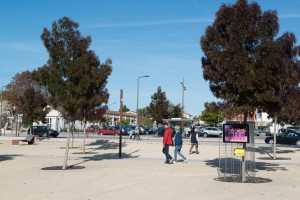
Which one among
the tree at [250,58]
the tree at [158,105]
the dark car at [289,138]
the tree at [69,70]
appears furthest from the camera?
the tree at [158,105]

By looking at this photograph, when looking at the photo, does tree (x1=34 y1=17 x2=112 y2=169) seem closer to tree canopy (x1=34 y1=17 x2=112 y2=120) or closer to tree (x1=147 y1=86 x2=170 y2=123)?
tree canopy (x1=34 y1=17 x2=112 y2=120)

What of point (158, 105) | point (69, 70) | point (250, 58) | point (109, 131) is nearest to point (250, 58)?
point (250, 58)

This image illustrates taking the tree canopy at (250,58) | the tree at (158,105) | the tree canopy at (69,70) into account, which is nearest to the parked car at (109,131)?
the tree at (158,105)


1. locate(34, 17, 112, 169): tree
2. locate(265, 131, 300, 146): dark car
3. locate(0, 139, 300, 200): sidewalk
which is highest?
locate(34, 17, 112, 169): tree

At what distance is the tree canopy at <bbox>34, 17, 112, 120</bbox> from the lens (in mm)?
17094

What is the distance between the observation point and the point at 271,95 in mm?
13500

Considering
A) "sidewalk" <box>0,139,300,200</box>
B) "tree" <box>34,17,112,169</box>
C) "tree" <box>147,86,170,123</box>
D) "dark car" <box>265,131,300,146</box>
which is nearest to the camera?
"sidewalk" <box>0,139,300,200</box>

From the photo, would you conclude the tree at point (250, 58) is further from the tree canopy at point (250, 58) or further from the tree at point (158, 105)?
the tree at point (158, 105)

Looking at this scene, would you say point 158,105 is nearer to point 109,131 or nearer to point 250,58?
point 109,131

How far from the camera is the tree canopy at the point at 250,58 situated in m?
13.5

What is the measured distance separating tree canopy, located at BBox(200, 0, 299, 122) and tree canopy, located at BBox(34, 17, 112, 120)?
513 centimetres

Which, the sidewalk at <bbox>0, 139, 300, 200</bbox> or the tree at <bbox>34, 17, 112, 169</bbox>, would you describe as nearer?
the sidewalk at <bbox>0, 139, 300, 200</bbox>

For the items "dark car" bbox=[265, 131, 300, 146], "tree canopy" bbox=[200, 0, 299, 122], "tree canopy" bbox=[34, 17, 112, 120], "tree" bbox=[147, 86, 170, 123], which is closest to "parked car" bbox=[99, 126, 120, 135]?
"tree" bbox=[147, 86, 170, 123]

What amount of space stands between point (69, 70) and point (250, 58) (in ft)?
22.7
